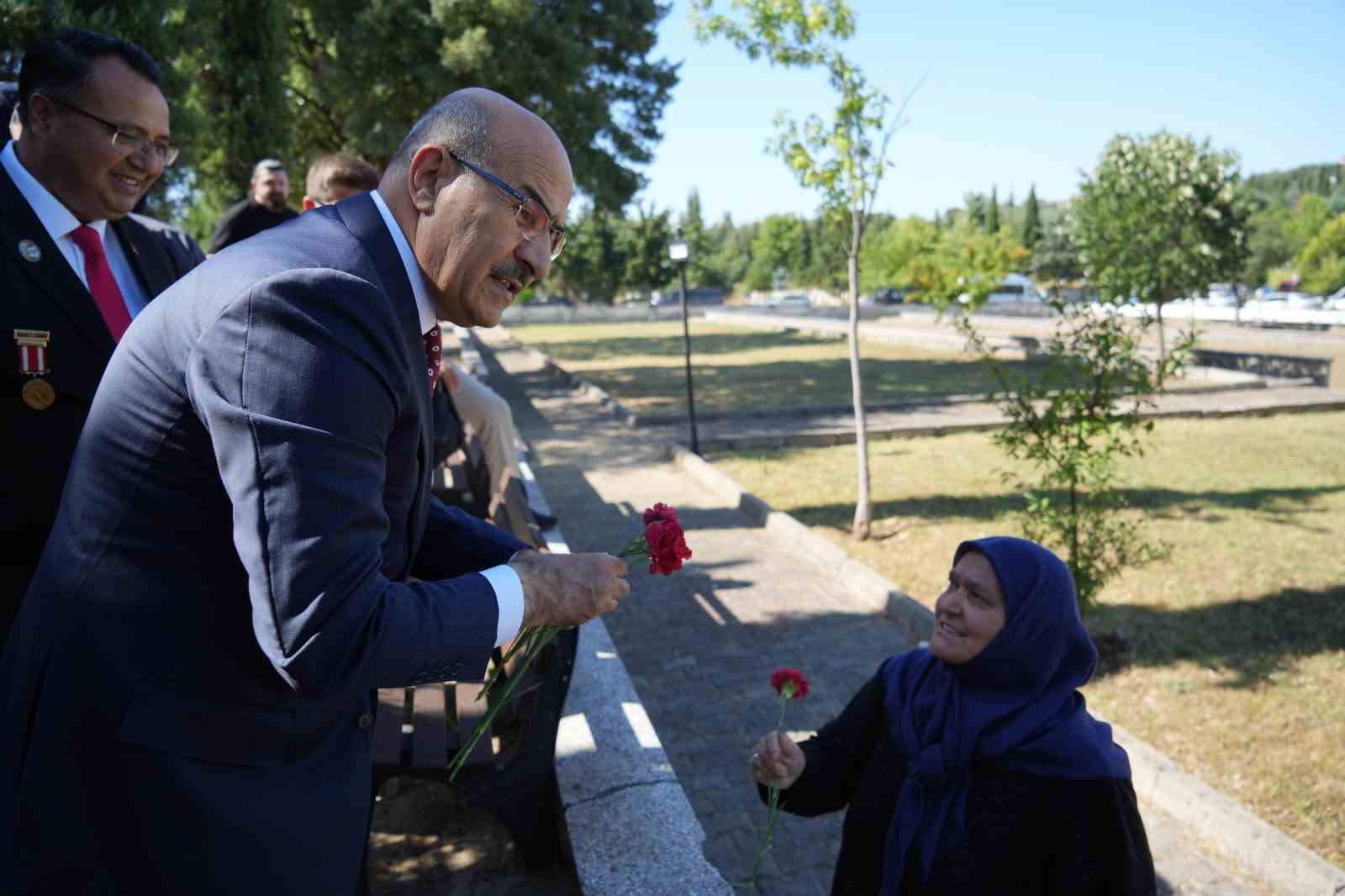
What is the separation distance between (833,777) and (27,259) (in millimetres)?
2436

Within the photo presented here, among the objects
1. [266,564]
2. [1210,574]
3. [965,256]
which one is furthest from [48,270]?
[965,256]

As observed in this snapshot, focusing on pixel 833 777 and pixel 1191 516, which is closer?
pixel 833 777

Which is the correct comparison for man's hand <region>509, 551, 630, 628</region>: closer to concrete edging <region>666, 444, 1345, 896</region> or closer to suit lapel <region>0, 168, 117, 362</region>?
suit lapel <region>0, 168, 117, 362</region>

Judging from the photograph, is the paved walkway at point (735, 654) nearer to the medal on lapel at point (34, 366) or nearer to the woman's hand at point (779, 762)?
the woman's hand at point (779, 762)

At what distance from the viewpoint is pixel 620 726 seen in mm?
4082

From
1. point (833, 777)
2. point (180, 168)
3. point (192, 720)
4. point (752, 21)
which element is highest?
point (752, 21)

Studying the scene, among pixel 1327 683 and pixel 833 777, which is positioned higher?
pixel 833 777

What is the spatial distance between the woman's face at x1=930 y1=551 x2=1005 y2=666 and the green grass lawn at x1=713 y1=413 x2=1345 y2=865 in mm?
2752

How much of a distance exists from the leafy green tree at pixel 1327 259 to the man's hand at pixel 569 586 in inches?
2438

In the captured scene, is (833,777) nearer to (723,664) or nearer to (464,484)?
(723,664)

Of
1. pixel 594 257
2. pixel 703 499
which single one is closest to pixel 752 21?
pixel 703 499

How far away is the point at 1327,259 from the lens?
52.9 metres

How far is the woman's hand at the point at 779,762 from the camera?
257 centimetres

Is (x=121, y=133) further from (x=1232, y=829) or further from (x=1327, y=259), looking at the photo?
(x=1327, y=259)
